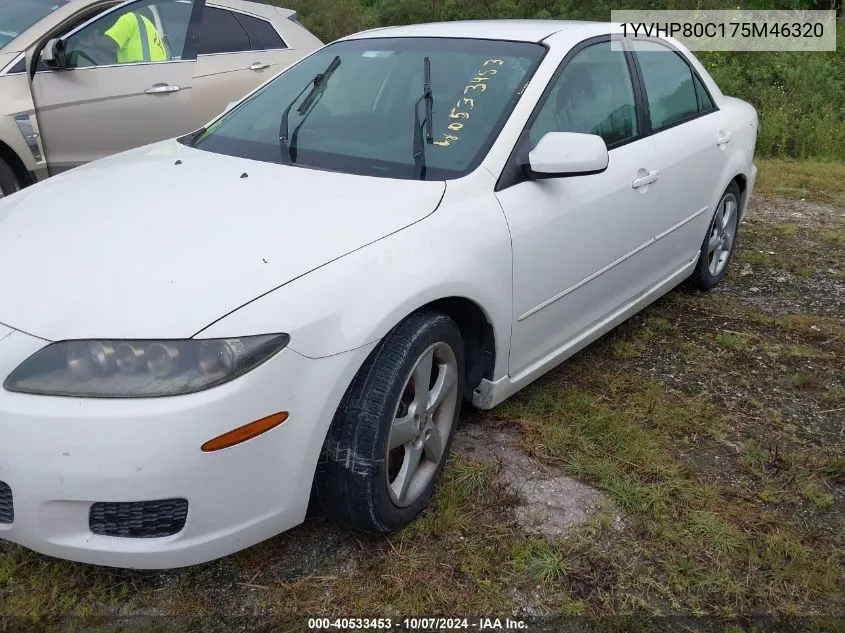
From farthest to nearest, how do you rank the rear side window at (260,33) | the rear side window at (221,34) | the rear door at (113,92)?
the rear side window at (260,33), the rear side window at (221,34), the rear door at (113,92)

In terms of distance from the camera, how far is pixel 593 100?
129 inches

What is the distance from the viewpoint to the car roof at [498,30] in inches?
127

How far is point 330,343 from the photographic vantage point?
204 centimetres

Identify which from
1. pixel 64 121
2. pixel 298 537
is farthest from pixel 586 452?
pixel 64 121

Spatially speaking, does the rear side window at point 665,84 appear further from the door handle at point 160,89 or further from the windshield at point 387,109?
the door handle at point 160,89

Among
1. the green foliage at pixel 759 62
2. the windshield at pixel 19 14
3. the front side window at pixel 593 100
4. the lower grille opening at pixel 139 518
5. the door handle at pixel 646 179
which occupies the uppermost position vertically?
the windshield at pixel 19 14

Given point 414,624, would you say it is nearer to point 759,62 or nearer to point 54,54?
point 54,54

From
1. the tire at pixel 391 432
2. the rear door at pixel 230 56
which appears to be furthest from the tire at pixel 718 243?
the rear door at pixel 230 56

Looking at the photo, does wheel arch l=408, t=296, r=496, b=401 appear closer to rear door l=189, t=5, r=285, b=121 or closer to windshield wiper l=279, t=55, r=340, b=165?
windshield wiper l=279, t=55, r=340, b=165

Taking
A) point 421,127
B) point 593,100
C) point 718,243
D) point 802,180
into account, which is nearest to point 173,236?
point 421,127

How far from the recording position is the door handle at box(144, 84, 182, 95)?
16.6 ft

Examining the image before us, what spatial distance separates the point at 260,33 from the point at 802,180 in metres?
5.23

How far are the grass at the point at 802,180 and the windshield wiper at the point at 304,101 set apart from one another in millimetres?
5042

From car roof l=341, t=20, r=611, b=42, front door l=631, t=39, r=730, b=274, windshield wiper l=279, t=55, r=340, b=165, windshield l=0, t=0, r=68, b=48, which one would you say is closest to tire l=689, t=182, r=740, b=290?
front door l=631, t=39, r=730, b=274
